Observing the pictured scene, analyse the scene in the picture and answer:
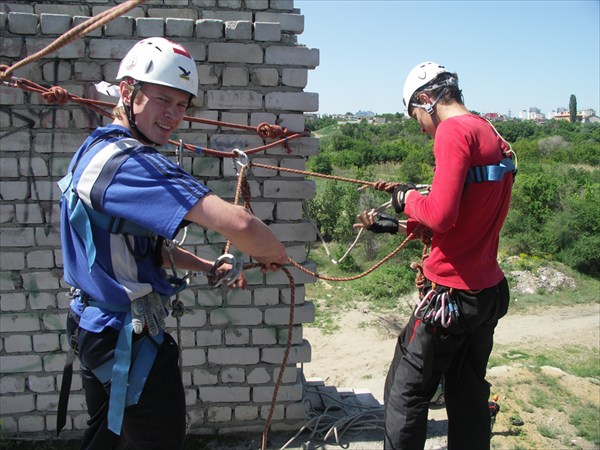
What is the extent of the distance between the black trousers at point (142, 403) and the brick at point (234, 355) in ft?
4.92

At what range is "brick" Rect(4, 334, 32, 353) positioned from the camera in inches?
146

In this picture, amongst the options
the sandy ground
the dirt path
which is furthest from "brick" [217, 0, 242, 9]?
the sandy ground

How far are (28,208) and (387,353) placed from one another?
15.3 ft

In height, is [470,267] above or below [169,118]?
below

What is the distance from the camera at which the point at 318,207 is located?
13.0m

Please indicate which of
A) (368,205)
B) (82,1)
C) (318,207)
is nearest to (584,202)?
(368,205)

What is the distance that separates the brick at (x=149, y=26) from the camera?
3.54 m

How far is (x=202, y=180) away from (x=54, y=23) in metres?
1.35

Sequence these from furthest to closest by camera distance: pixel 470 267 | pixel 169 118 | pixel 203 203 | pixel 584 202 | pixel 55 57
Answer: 1. pixel 584 202
2. pixel 55 57
3. pixel 470 267
4. pixel 169 118
5. pixel 203 203

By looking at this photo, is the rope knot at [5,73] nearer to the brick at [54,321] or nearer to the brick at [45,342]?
the brick at [54,321]

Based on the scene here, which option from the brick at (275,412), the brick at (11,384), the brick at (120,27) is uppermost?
the brick at (120,27)

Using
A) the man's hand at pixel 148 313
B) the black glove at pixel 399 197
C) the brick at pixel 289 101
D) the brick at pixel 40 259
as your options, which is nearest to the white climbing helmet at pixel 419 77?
the black glove at pixel 399 197

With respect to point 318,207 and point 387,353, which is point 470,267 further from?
point 318,207

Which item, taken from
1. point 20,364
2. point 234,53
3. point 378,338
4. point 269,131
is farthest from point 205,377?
point 378,338
